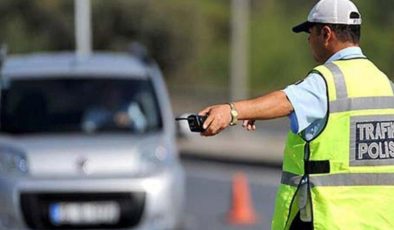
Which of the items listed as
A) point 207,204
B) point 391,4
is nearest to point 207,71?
point 391,4

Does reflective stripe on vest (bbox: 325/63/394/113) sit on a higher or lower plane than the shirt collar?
lower

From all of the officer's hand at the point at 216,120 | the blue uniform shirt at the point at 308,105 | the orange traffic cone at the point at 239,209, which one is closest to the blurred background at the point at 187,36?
the orange traffic cone at the point at 239,209

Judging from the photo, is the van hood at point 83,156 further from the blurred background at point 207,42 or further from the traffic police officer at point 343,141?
the blurred background at point 207,42

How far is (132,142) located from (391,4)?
992 inches

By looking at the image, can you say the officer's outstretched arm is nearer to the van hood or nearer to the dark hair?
the dark hair

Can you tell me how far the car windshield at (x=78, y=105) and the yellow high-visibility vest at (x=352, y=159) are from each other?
6.16 meters

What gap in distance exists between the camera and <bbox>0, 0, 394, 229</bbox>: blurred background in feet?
108

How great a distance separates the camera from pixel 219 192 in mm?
19656

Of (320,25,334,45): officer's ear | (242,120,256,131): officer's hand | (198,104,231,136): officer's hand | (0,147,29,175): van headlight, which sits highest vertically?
(320,25,334,45): officer's ear

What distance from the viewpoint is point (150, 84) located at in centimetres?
1174

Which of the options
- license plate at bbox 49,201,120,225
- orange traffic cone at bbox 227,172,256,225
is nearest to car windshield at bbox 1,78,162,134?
license plate at bbox 49,201,120,225

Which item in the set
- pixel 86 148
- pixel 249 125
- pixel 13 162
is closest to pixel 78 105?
pixel 86 148

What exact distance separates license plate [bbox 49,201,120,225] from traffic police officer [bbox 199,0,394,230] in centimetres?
550

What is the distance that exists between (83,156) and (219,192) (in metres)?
8.78
